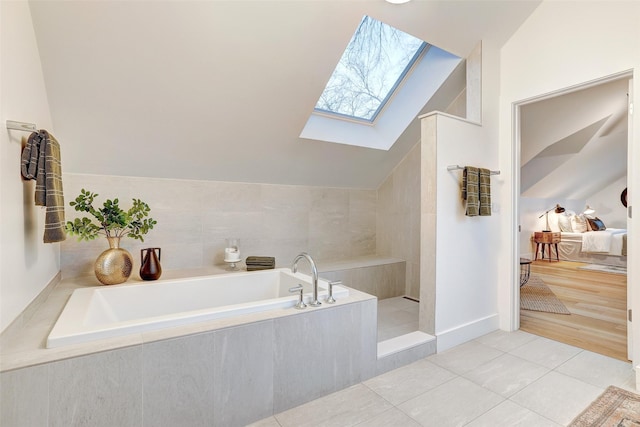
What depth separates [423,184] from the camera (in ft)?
8.55

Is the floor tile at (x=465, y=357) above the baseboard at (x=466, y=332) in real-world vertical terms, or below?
below

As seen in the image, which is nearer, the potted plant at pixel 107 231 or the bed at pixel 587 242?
the potted plant at pixel 107 231

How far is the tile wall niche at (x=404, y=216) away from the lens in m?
3.88

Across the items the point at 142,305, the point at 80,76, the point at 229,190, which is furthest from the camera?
the point at 229,190

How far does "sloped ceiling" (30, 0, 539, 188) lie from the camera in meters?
1.95

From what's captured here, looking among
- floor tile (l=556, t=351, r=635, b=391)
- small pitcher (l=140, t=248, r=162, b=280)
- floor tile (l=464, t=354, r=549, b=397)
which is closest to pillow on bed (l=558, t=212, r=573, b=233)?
floor tile (l=556, t=351, r=635, b=391)

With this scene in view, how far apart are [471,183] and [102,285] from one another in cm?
293

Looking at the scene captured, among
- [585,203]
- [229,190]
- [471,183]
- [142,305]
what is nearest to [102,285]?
[142,305]

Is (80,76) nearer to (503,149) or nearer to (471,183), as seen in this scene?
(471,183)

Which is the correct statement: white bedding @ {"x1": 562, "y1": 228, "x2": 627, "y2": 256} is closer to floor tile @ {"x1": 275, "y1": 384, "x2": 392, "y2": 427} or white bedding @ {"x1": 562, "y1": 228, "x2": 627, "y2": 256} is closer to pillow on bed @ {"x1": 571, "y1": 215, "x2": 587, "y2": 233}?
pillow on bed @ {"x1": 571, "y1": 215, "x2": 587, "y2": 233}

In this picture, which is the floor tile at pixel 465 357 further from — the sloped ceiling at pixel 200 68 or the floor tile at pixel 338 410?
the sloped ceiling at pixel 200 68

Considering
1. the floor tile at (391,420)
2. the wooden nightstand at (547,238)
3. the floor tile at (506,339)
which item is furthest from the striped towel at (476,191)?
the wooden nightstand at (547,238)

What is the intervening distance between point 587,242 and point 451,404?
20.4 feet

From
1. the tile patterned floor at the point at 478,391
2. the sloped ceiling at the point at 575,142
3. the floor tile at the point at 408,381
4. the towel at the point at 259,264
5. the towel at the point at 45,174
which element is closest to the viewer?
the towel at the point at 45,174
